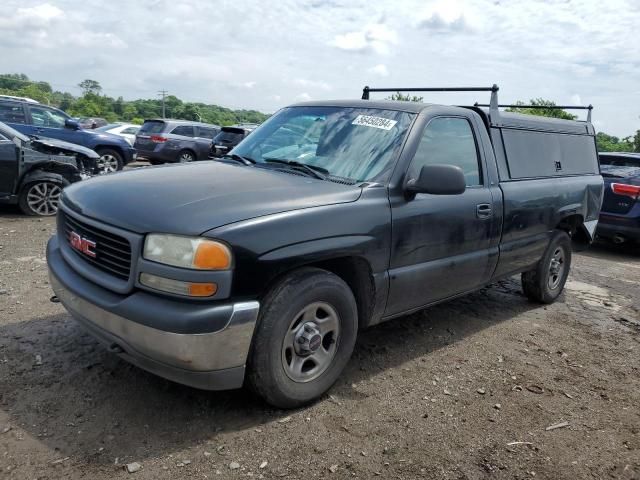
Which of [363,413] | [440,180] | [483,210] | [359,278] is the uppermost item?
[440,180]

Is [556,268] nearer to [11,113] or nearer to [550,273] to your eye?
[550,273]

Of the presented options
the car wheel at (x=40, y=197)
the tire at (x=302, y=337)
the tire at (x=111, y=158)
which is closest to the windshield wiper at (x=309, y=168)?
the tire at (x=302, y=337)

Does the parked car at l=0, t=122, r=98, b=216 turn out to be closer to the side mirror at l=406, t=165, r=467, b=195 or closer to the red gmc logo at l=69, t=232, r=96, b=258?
the red gmc logo at l=69, t=232, r=96, b=258

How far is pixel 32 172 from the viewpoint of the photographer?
8008mm

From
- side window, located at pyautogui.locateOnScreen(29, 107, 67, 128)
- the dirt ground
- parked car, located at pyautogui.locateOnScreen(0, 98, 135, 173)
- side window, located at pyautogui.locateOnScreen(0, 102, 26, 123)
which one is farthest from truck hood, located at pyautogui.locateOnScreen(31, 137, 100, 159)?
the dirt ground

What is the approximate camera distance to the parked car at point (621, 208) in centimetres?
811

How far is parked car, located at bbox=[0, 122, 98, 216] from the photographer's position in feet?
25.5

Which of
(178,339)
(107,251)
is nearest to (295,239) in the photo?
(178,339)

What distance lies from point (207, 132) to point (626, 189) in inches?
517

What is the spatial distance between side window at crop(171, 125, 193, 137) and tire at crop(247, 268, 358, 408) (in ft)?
48.7

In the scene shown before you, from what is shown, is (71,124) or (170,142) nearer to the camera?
(71,124)

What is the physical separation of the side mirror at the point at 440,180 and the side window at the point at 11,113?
10485 mm

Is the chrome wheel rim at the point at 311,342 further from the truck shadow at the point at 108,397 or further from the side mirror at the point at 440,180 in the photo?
the side mirror at the point at 440,180

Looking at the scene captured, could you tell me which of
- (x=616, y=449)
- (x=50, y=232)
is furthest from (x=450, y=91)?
(x=50, y=232)
